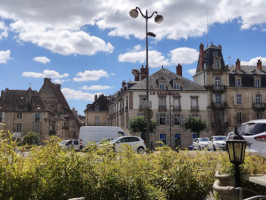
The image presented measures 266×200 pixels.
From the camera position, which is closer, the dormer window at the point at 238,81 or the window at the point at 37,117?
the dormer window at the point at 238,81

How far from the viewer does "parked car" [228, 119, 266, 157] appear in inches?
332

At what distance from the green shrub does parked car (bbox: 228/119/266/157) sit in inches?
153

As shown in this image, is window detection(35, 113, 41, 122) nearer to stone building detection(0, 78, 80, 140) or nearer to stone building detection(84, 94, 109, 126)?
stone building detection(0, 78, 80, 140)

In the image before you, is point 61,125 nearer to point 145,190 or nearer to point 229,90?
point 229,90

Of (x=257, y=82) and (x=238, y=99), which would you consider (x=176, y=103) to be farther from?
(x=257, y=82)

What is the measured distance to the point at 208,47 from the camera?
52688 millimetres

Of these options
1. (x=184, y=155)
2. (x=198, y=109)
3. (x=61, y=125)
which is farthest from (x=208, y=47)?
(x=184, y=155)

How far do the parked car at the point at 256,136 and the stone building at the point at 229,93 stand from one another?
4041 centimetres

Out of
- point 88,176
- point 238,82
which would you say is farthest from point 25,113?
point 88,176

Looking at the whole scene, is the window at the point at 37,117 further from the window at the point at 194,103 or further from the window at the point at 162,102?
the window at the point at 194,103

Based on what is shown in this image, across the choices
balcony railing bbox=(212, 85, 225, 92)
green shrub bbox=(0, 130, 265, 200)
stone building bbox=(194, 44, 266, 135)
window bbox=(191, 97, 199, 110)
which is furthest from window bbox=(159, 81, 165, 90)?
green shrub bbox=(0, 130, 265, 200)

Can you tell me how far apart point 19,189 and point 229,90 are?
49219mm

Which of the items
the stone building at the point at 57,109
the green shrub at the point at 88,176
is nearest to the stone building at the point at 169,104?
the stone building at the point at 57,109

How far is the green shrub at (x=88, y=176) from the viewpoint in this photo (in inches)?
148
